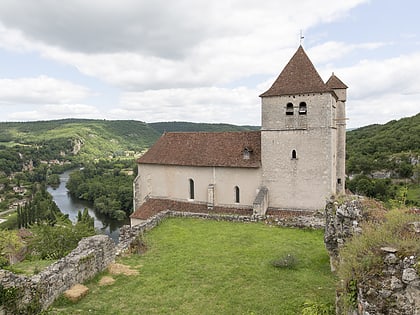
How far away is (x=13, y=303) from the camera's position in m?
8.09

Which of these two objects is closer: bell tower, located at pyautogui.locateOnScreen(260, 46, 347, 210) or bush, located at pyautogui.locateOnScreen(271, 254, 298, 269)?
bush, located at pyautogui.locateOnScreen(271, 254, 298, 269)

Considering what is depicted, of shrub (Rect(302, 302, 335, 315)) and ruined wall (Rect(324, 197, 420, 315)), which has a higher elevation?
ruined wall (Rect(324, 197, 420, 315))

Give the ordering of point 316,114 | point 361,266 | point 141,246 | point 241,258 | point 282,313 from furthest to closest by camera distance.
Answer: point 316,114, point 141,246, point 241,258, point 282,313, point 361,266

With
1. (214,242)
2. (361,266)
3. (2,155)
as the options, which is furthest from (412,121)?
(2,155)

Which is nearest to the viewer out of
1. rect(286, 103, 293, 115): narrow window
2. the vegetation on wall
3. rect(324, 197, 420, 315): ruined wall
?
rect(324, 197, 420, 315): ruined wall

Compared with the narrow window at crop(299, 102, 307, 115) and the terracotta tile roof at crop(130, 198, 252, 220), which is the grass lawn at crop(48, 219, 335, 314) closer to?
the terracotta tile roof at crop(130, 198, 252, 220)

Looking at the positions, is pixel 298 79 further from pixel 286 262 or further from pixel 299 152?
pixel 286 262

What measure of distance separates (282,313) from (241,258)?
436 cm

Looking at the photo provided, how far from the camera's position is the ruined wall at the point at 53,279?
8.16m

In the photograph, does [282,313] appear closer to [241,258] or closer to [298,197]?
[241,258]

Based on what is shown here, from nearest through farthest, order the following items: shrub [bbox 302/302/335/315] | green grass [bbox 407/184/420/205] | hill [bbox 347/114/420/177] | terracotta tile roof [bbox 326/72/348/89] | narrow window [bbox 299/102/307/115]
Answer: shrub [bbox 302/302/335/315]
narrow window [bbox 299/102/307/115]
terracotta tile roof [bbox 326/72/348/89]
green grass [bbox 407/184/420/205]
hill [bbox 347/114/420/177]

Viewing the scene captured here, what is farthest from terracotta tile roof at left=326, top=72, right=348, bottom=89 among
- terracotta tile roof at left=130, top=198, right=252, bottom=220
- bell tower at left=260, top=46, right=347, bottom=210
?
terracotta tile roof at left=130, top=198, right=252, bottom=220

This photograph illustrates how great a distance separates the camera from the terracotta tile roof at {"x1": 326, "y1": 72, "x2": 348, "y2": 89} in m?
24.5

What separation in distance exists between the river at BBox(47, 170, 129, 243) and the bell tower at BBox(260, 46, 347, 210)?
36403mm
